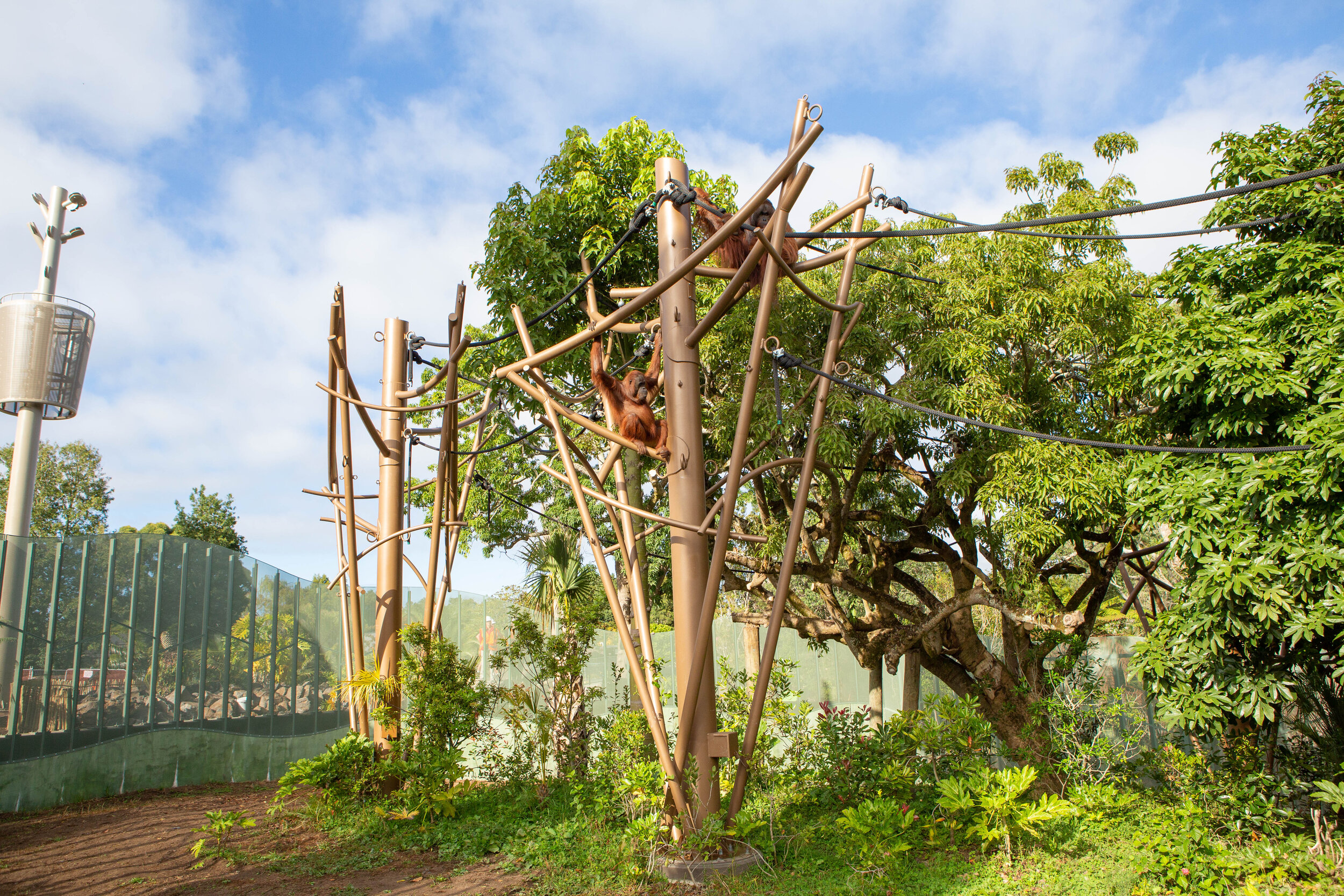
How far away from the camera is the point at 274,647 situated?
28.4 ft

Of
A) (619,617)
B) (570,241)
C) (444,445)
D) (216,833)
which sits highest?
(570,241)

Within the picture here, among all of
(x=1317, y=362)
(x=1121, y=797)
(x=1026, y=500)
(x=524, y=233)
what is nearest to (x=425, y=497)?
(x=524, y=233)

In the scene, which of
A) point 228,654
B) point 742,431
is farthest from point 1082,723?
point 228,654

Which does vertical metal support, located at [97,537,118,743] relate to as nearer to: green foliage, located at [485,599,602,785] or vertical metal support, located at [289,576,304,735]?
vertical metal support, located at [289,576,304,735]

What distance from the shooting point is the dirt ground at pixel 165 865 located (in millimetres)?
4387

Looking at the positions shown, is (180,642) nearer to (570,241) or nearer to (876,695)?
(570,241)

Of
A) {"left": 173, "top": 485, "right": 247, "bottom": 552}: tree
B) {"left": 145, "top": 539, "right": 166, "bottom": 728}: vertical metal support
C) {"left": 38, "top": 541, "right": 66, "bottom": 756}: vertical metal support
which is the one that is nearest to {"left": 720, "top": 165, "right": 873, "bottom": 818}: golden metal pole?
{"left": 38, "top": 541, "right": 66, "bottom": 756}: vertical metal support

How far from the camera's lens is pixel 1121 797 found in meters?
5.38

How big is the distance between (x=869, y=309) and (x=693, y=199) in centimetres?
356

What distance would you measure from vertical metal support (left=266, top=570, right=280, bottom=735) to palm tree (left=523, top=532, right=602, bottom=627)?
11.9 feet

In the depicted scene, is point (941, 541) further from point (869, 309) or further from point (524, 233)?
point (524, 233)

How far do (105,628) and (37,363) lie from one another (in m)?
3.24

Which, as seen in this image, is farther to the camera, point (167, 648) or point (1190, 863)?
point (167, 648)

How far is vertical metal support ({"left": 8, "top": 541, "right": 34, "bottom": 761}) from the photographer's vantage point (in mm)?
6082
